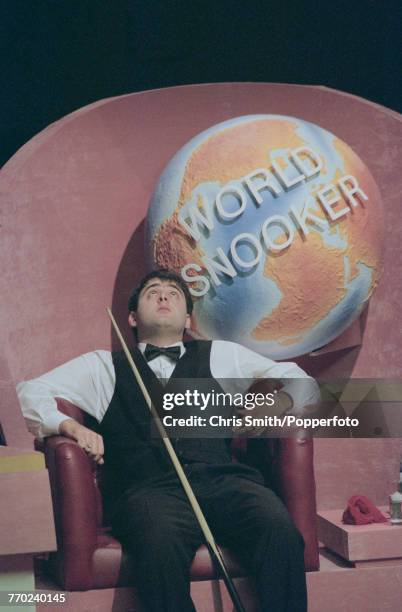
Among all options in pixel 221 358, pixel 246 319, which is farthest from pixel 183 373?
pixel 246 319

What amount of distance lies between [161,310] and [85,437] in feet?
1.47

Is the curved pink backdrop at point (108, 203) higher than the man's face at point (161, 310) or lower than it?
higher

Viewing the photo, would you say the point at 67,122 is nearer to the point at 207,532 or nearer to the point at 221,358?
the point at 221,358

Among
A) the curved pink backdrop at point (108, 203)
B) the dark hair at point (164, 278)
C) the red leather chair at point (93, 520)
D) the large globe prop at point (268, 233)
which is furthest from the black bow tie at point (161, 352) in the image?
the curved pink backdrop at point (108, 203)

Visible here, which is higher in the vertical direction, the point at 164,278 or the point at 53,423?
the point at 164,278

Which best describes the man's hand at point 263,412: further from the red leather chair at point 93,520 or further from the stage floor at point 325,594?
the stage floor at point 325,594

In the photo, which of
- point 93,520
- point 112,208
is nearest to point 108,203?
point 112,208

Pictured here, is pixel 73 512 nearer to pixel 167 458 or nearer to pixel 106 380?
pixel 167 458

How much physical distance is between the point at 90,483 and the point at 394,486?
3.85 ft

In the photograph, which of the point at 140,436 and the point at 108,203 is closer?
the point at 140,436

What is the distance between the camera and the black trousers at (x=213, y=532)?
2.10m

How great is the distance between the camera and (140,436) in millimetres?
2420

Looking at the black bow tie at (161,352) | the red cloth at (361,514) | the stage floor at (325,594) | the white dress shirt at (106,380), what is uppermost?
the black bow tie at (161,352)

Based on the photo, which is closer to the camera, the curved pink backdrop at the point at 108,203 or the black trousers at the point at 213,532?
the black trousers at the point at 213,532
